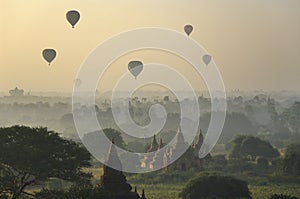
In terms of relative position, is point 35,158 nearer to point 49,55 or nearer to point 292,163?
point 292,163

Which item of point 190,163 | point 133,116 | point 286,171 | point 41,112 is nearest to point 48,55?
point 190,163

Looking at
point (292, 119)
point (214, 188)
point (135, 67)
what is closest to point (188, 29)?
point (135, 67)

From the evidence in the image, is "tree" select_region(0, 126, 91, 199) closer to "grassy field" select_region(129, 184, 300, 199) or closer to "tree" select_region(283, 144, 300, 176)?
"grassy field" select_region(129, 184, 300, 199)

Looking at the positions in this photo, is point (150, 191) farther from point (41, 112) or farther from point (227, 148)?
point (41, 112)

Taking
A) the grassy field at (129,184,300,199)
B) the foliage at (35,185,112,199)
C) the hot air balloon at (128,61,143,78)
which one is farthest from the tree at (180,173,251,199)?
the hot air balloon at (128,61,143,78)

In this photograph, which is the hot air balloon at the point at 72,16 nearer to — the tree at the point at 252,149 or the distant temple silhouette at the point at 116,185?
the tree at the point at 252,149
